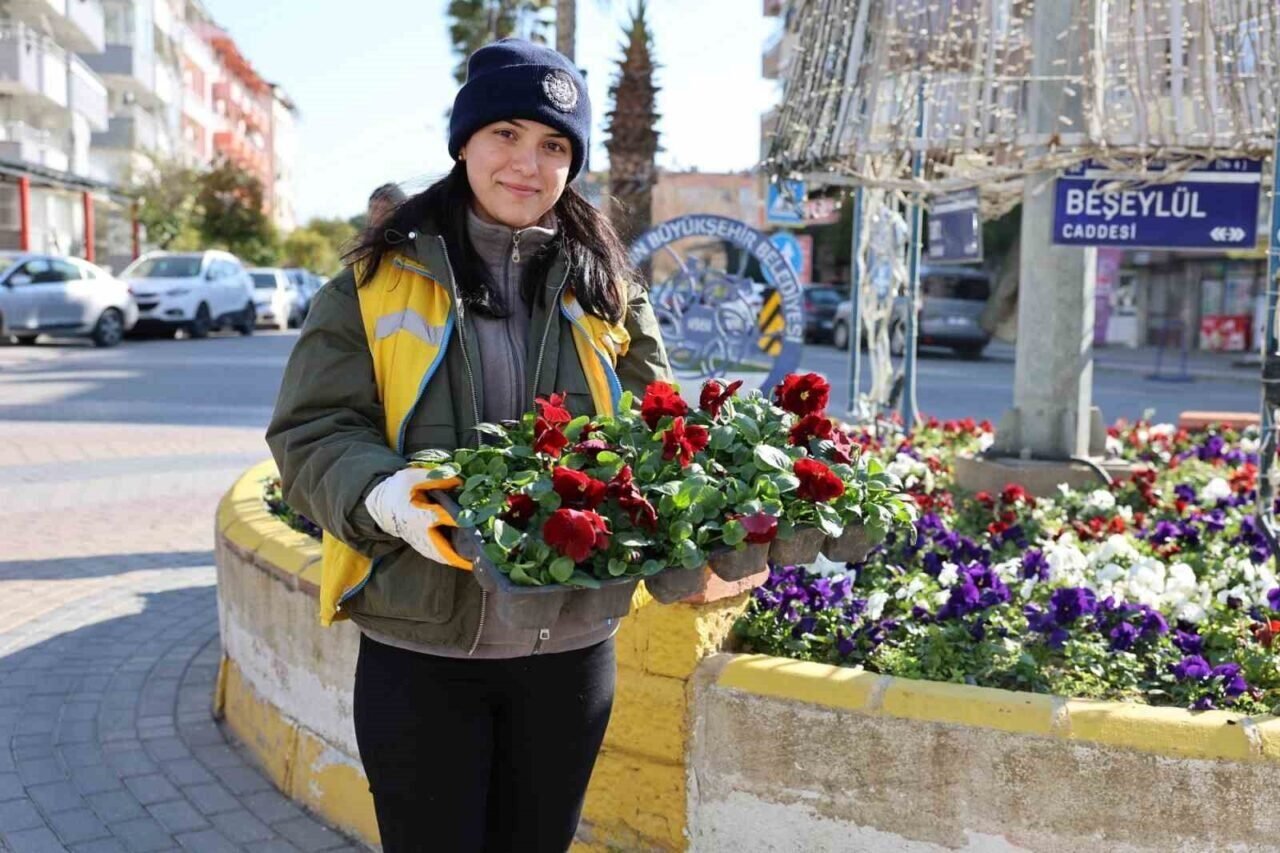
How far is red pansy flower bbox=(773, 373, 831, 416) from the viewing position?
2229mm

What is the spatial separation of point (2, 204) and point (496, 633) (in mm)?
35277

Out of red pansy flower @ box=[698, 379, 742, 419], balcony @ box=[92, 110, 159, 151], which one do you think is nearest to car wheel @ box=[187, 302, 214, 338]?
balcony @ box=[92, 110, 159, 151]

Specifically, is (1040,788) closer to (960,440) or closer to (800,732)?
(800,732)

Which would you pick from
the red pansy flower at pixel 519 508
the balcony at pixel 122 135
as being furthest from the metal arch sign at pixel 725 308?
the balcony at pixel 122 135

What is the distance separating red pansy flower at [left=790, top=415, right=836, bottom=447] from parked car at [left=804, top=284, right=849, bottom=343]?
27717mm

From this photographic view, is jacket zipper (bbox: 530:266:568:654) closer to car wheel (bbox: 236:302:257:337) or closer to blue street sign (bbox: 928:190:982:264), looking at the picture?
blue street sign (bbox: 928:190:982:264)

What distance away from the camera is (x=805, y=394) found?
2.24 metres

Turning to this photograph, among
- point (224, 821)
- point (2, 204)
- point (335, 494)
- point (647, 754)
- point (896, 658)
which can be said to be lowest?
point (224, 821)

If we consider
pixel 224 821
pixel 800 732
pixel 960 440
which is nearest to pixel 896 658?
pixel 800 732

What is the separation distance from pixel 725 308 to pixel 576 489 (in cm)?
479

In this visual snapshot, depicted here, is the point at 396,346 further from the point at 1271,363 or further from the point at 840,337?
the point at 840,337

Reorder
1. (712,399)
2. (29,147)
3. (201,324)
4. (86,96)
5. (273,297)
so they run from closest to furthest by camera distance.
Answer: (712,399) < (201,324) < (273,297) < (29,147) < (86,96)

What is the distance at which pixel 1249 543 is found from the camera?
13.9 ft

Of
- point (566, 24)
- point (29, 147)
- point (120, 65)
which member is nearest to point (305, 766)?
point (566, 24)
